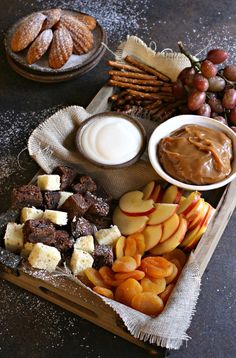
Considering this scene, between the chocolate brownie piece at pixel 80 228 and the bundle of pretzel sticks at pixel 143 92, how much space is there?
0.46 m

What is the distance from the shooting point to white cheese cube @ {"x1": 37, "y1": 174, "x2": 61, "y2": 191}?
1532 mm

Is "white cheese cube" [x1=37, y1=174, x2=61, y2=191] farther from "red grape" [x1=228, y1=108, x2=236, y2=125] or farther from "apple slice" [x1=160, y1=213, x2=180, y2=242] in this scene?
"red grape" [x1=228, y1=108, x2=236, y2=125]

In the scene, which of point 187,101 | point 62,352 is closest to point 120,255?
point 62,352

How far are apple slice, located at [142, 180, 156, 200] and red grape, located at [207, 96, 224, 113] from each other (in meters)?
0.31

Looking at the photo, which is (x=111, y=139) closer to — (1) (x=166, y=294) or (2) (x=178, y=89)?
(2) (x=178, y=89)

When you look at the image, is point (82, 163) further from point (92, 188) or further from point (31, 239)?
point (31, 239)

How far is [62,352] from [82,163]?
21.6 inches

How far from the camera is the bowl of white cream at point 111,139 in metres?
1.61

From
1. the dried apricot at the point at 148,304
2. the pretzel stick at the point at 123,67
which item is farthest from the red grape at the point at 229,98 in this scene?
the dried apricot at the point at 148,304

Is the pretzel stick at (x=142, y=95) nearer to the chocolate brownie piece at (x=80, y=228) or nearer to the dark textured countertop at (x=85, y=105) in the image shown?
the dark textured countertop at (x=85, y=105)

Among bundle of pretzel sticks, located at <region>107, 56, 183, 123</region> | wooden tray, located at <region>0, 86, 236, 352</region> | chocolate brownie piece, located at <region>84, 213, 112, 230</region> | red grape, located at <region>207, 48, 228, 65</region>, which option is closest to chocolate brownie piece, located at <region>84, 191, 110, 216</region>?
chocolate brownie piece, located at <region>84, 213, 112, 230</region>

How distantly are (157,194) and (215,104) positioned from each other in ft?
1.15

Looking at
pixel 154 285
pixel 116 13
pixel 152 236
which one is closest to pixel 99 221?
pixel 152 236

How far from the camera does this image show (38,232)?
1391 mm
